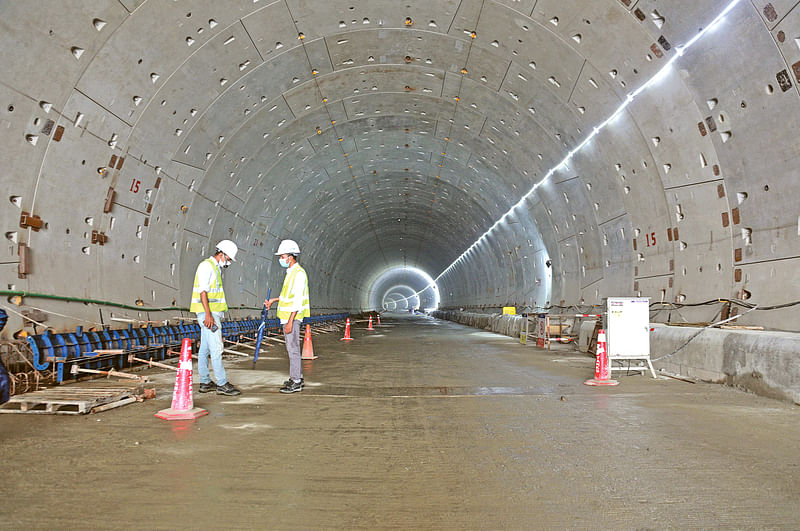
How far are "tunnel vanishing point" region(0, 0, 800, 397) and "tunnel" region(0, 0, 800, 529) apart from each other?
0.06 metres

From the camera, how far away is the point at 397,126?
859 inches

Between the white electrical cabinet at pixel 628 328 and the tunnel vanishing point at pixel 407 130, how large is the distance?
187cm

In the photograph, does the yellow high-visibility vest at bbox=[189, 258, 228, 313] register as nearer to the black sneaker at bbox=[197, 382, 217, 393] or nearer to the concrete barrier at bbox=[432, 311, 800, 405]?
the black sneaker at bbox=[197, 382, 217, 393]

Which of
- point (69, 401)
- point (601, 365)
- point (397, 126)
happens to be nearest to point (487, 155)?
point (397, 126)

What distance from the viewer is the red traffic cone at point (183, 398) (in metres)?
6.25

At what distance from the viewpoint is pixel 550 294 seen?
77.6 feet

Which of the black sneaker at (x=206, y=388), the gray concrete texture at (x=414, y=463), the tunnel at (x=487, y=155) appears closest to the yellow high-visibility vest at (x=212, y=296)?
the black sneaker at (x=206, y=388)

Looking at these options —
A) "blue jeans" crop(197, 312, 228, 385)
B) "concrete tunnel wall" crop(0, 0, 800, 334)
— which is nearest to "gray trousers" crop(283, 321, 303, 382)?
"blue jeans" crop(197, 312, 228, 385)

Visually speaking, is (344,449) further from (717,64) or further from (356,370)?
(717,64)

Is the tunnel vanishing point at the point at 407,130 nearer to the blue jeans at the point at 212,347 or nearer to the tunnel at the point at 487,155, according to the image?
the tunnel at the point at 487,155

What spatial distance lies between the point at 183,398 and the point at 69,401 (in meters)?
1.37

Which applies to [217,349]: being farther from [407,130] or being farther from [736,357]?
[407,130]

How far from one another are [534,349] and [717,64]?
379 inches

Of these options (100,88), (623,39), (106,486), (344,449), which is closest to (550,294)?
(623,39)
